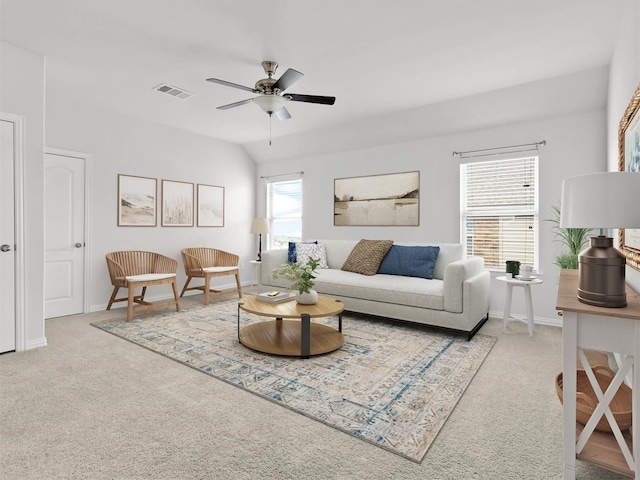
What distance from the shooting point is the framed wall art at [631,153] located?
78.6 inches

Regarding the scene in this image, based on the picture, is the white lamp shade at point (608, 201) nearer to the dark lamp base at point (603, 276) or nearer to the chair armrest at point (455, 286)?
the dark lamp base at point (603, 276)

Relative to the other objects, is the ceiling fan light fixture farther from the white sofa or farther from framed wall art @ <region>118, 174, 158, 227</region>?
framed wall art @ <region>118, 174, 158, 227</region>

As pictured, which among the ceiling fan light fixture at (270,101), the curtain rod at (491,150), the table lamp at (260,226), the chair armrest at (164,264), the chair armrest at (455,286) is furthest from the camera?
Answer: the table lamp at (260,226)

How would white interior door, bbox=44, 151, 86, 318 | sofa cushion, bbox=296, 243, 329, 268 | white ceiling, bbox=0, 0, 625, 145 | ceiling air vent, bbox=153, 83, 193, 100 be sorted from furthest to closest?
sofa cushion, bbox=296, 243, 329, 268
white interior door, bbox=44, 151, 86, 318
ceiling air vent, bbox=153, 83, 193, 100
white ceiling, bbox=0, 0, 625, 145

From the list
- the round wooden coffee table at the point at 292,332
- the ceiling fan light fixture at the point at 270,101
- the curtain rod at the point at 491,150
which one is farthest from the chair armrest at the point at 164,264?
the curtain rod at the point at 491,150

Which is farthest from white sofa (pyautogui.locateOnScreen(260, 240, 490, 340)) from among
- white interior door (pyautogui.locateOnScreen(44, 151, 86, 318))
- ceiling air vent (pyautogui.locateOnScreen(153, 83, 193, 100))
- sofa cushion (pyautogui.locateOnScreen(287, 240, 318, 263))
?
white interior door (pyautogui.locateOnScreen(44, 151, 86, 318))

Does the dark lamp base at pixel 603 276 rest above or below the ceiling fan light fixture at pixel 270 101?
below

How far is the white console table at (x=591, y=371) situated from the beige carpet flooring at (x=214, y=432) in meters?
0.18

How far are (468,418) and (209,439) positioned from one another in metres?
1.48

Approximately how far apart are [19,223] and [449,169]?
16.0 feet

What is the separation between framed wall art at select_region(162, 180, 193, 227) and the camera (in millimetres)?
5617

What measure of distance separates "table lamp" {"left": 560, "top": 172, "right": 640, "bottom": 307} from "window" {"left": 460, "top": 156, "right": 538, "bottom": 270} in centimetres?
312

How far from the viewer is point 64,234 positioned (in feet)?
14.8

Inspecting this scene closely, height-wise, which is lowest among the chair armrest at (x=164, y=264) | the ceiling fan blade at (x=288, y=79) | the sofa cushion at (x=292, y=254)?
the chair armrest at (x=164, y=264)
